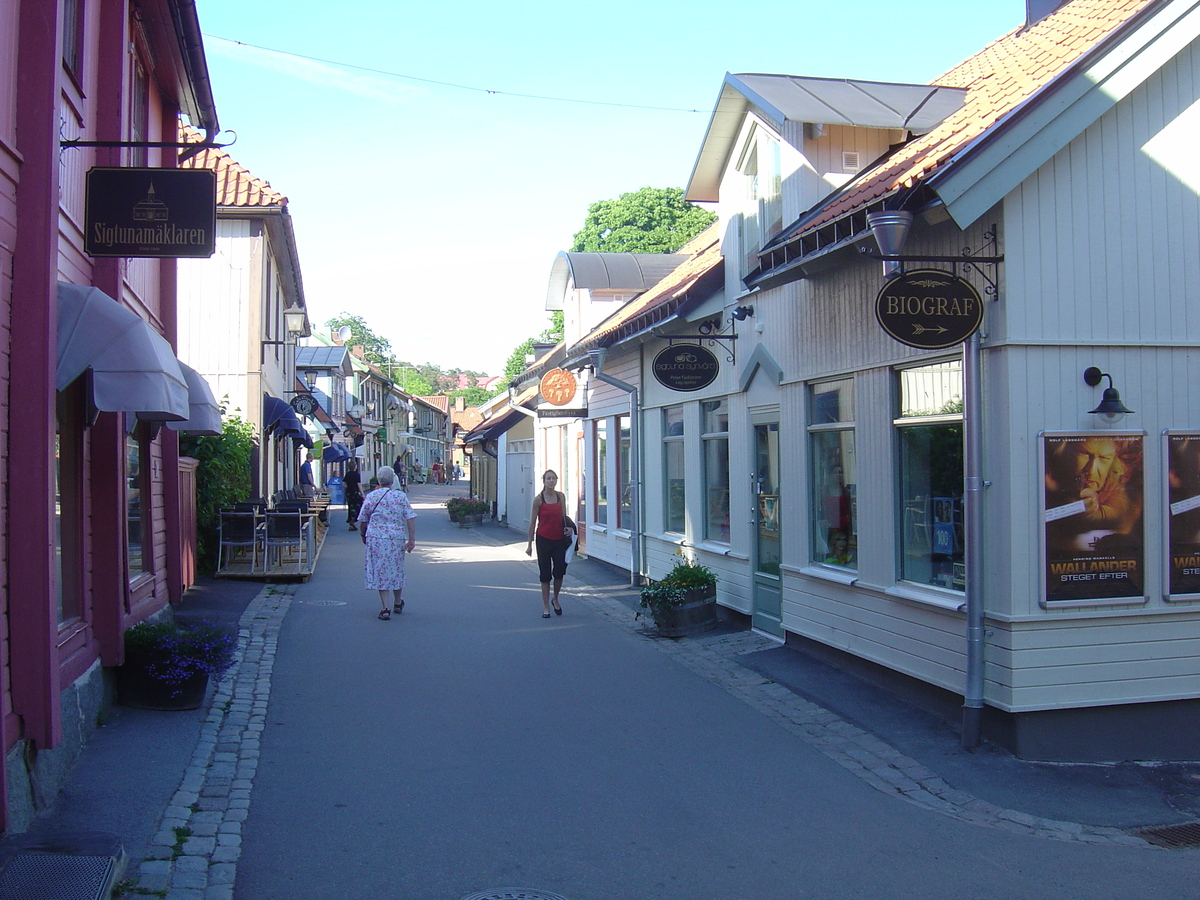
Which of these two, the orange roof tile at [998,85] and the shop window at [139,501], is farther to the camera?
the shop window at [139,501]

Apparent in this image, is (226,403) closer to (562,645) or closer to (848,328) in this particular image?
(562,645)

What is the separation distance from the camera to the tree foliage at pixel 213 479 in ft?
48.9

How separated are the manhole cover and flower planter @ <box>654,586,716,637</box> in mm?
5894

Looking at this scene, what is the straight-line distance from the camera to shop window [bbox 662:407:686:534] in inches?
533

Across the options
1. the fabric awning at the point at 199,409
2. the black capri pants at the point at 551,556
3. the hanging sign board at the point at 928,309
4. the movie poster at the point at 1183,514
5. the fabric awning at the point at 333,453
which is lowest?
the black capri pants at the point at 551,556

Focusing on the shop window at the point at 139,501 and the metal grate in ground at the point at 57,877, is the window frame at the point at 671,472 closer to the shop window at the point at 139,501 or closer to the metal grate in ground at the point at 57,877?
the shop window at the point at 139,501

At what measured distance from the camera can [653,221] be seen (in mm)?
40969

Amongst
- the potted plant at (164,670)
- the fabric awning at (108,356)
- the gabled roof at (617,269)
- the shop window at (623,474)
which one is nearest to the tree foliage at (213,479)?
the shop window at (623,474)

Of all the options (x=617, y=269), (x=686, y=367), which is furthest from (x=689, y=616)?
(x=617, y=269)

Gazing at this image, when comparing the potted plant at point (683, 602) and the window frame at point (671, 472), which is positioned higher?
the window frame at point (671, 472)

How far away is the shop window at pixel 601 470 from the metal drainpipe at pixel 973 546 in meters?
10.9

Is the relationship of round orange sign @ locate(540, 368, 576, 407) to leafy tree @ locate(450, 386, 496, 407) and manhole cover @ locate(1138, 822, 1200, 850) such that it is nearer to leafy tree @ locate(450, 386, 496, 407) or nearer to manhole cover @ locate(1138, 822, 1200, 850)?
manhole cover @ locate(1138, 822, 1200, 850)

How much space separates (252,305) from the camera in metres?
18.0

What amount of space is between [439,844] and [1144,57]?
20.5ft
